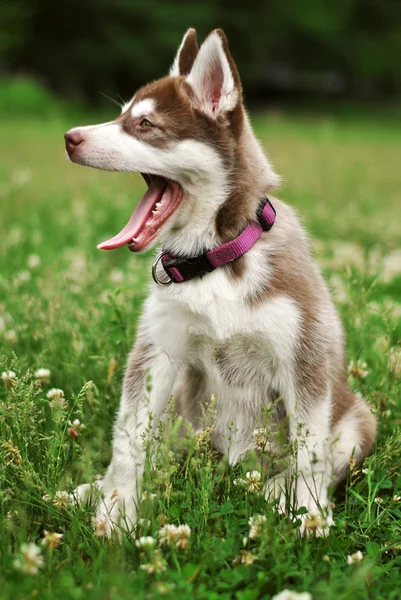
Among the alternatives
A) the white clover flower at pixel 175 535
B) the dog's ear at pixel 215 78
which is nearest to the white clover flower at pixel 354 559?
the white clover flower at pixel 175 535

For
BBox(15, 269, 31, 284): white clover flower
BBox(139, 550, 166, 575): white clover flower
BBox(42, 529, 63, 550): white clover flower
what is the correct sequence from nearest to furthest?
1. BBox(139, 550, 166, 575): white clover flower
2. BBox(42, 529, 63, 550): white clover flower
3. BBox(15, 269, 31, 284): white clover flower

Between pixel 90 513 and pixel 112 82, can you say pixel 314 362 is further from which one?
pixel 112 82

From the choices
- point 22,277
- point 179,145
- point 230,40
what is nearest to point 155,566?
point 179,145

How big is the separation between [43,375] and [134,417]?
0.58 meters

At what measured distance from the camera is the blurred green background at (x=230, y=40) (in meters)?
30.4

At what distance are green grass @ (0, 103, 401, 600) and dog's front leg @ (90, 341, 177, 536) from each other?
0.31 feet

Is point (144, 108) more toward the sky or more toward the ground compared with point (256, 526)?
more toward the sky

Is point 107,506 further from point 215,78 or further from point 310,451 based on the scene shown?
point 215,78

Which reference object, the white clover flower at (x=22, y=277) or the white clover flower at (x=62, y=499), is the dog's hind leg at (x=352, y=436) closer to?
the white clover flower at (x=62, y=499)

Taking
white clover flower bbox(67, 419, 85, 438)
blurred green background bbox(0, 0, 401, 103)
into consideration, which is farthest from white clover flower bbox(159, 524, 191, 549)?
blurred green background bbox(0, 0, 401, 103)

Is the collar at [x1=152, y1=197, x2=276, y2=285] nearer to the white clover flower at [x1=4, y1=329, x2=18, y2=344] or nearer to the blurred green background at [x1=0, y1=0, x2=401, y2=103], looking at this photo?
the white clover flower at [x1=4, y1=329, x2=18, y2=344]

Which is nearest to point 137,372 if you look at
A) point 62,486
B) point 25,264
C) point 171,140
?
point 62,486

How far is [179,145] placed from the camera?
8.77 feet

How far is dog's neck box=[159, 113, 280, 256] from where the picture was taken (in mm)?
2699
